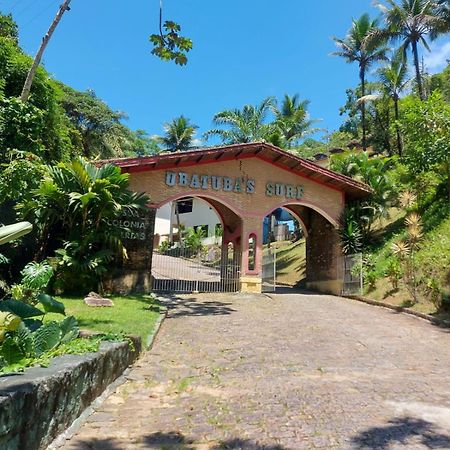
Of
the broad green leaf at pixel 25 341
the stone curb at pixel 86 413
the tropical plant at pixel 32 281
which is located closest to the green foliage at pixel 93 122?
the tropical plant at pixel 32 281

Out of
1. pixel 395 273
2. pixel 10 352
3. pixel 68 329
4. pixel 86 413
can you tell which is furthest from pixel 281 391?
pixel 395 273

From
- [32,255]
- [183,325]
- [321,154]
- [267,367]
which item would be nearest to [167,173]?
[32,255]

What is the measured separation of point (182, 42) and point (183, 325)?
5.98m

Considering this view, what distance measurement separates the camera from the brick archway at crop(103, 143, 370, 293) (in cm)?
1579

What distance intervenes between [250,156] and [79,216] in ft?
24.5

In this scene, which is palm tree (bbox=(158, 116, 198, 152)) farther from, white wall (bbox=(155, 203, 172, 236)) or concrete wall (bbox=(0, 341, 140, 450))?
concrete wall (bbox=(0, 341, 140, 450))

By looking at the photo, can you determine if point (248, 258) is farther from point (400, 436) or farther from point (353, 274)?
point (400, 436)

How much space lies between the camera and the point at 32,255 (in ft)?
44.5

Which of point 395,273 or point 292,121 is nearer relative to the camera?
point 395,273

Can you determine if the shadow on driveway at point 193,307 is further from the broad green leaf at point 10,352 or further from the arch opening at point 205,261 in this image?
the broad green leaf at point 10,352

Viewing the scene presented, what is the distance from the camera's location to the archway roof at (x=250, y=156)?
15.6 meters

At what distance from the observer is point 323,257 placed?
19578mm

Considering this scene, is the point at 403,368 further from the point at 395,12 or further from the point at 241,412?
the point at 395,12

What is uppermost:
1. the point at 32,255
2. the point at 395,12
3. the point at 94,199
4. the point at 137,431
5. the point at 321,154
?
the point at 395,12
